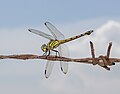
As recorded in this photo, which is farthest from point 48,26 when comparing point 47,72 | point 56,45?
point 47,72

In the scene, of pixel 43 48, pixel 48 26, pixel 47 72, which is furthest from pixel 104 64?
pixel 48 26

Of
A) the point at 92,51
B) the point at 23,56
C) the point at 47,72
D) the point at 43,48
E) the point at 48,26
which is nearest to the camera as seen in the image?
the point at 92,51

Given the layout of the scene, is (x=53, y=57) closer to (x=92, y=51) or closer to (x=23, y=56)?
(x=23, y=56)

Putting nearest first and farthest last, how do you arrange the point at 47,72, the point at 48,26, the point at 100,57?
the point at 100,57 < the point at 47,72 < the point at 48,26

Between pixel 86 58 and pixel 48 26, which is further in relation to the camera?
pixel 48 26

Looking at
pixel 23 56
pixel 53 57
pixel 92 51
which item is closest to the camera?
pixel 92 51

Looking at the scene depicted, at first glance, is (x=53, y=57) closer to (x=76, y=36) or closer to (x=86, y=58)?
(x=86, y=58)

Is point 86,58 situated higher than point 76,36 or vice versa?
point 76,36

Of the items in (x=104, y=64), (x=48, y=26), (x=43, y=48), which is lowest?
(x=104, y=64)

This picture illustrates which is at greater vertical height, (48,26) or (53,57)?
(48,26)
